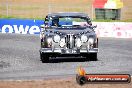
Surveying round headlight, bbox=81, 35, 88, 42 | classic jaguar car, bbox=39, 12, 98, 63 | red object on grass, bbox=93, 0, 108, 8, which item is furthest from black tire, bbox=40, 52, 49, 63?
red object on grass, bbox=93, 0, 108, 8

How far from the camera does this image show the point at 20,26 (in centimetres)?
3472

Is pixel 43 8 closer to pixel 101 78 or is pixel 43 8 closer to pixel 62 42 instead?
pixel 62 42

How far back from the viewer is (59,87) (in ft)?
38.2

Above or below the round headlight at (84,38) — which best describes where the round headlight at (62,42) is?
below

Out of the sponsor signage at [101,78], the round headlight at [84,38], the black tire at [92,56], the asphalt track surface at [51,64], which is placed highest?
the round headlight at [84,38]

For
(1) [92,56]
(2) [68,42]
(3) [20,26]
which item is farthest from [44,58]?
(3) [20,26]

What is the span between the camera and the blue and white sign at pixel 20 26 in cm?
3434

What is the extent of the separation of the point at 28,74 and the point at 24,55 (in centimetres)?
587

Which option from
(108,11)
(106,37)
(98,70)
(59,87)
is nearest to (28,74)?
(98,70)

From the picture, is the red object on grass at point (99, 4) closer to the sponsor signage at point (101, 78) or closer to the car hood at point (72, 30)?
the car hood at point (72, 30)

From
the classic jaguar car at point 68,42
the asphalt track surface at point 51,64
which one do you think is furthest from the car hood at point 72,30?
the asphalt track surface at point 51,64

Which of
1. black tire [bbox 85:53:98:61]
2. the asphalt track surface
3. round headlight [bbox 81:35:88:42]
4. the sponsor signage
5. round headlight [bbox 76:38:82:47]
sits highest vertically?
round headlight [bbox 81:35:88:42]

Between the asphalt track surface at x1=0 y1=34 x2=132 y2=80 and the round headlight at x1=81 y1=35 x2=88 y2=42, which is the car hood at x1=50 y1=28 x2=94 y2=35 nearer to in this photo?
the round headlight at x1=81 y1=35 x2=88 y2=42

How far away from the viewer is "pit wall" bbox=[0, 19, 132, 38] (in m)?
31.9
